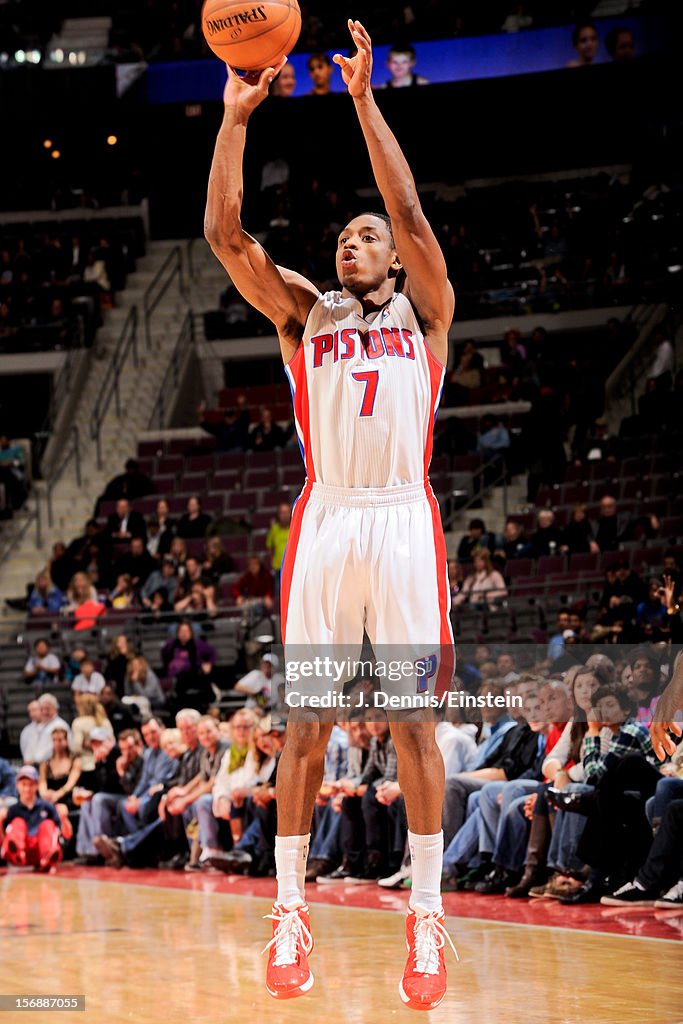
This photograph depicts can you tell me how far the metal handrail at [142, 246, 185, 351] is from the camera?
2322 cm

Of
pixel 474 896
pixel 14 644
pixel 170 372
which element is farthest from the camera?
pixel 170 372

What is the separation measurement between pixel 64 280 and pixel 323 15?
20.3 ft

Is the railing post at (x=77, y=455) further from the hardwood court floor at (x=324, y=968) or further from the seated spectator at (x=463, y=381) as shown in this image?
the hardwood court floor at (x=324, y=968)

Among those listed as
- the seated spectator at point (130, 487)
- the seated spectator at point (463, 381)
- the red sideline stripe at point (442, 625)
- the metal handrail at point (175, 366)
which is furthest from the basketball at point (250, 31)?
the metal handrail at point (175, 366)

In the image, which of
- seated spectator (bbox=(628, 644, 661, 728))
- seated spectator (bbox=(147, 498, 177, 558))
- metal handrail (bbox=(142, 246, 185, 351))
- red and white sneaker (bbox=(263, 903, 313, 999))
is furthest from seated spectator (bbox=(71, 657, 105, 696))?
red and white sneaker (bbox=(263, 903, 313, 999))

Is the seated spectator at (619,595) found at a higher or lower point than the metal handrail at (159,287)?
lower

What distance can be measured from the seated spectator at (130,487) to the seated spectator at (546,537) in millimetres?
6142

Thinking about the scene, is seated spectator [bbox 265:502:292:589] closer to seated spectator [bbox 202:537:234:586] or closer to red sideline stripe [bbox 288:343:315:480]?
seated spectator [bbox 202:537:234:586]

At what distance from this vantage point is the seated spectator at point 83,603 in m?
16.4

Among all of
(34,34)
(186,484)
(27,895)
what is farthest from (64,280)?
(27,895)

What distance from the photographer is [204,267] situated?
24250mm

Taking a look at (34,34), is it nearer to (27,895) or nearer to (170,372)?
(170,372)

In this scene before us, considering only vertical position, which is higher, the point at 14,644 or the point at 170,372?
the point at 170,372

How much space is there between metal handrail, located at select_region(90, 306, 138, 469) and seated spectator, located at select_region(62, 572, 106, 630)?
167 inches
